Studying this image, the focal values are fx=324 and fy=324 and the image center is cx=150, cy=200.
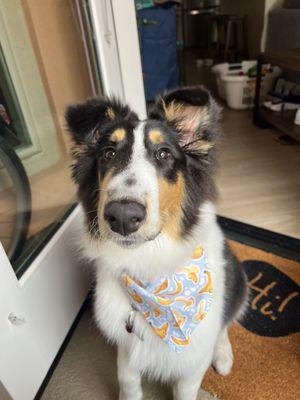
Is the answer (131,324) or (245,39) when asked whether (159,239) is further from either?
(245,39)

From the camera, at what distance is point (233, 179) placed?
2990mm

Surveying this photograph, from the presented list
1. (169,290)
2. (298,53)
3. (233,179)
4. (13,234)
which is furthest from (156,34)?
(169,290)

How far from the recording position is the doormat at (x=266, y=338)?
1440mm

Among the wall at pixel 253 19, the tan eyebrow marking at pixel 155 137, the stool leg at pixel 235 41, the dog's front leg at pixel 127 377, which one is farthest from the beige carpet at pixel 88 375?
the stool leg at pixel 235 41

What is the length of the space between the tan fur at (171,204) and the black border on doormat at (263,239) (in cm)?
116

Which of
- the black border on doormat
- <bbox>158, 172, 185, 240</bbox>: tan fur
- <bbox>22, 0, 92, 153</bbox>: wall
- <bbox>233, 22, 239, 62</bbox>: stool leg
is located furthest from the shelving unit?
<bbox>233, 22, 239, 62</bbox>: stool leg

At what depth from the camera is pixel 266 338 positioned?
163cm

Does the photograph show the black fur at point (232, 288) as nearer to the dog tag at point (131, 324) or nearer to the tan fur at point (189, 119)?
the dog tag at point (131, 324)

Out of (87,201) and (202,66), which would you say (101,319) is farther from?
(202,66)

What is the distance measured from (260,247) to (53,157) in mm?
1447

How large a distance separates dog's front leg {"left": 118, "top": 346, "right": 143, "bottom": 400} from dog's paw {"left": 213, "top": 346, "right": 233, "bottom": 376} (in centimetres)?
38

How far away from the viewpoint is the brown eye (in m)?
1.14

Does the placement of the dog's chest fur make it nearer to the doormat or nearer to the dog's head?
the dog's head

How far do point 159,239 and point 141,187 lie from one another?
0.89 ft
